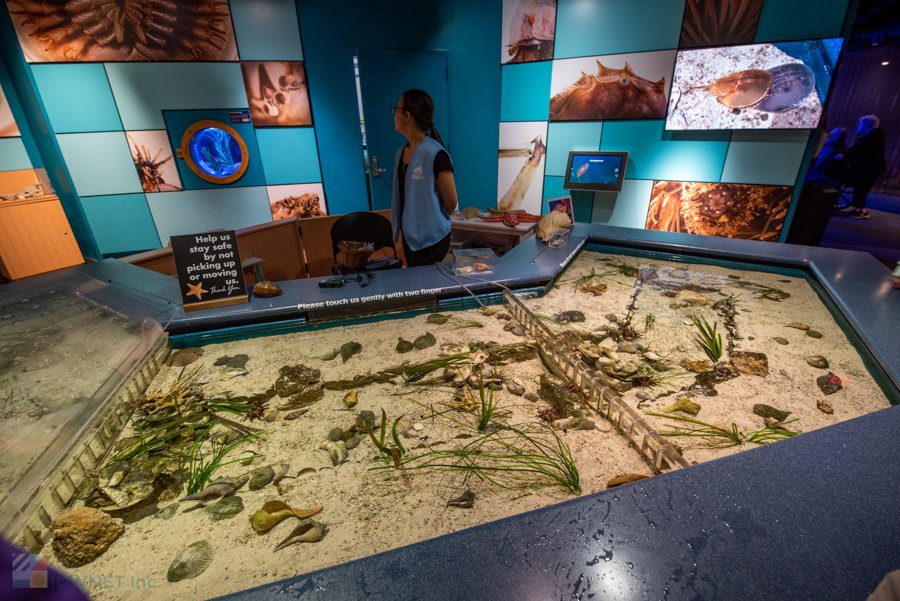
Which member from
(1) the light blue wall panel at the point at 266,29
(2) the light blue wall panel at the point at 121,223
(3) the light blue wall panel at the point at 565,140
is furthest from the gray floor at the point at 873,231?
(2) the light blue wall panel at the point at 121,223

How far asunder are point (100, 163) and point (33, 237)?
100 cm

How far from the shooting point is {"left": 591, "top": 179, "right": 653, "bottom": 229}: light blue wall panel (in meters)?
3.92

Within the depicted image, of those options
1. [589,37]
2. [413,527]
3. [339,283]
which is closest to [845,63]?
[589,37]

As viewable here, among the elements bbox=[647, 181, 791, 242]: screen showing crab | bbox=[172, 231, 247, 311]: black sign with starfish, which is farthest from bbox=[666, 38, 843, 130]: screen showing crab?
bbox=[172, 231, 247, 311]: black sign with starfish

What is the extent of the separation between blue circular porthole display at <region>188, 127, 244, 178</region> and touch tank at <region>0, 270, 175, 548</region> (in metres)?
2.63

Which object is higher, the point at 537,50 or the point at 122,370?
the point at 537,50

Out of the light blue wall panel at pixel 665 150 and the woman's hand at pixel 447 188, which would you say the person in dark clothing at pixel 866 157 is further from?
the woman's hand at pixel 447 188

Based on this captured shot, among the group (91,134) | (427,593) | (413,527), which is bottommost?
(413,527)

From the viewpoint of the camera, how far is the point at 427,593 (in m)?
0.57

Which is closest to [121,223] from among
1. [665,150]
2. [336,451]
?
[336,451]

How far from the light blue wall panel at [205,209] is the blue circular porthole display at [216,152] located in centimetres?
20

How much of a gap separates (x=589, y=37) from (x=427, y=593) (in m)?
4.56

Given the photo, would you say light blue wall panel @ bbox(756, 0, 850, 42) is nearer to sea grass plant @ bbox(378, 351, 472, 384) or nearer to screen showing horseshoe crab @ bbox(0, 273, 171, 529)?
sea grass plant @ bbox(378, 351, 472, 384)

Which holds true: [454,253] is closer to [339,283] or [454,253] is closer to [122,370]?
[339,283]
